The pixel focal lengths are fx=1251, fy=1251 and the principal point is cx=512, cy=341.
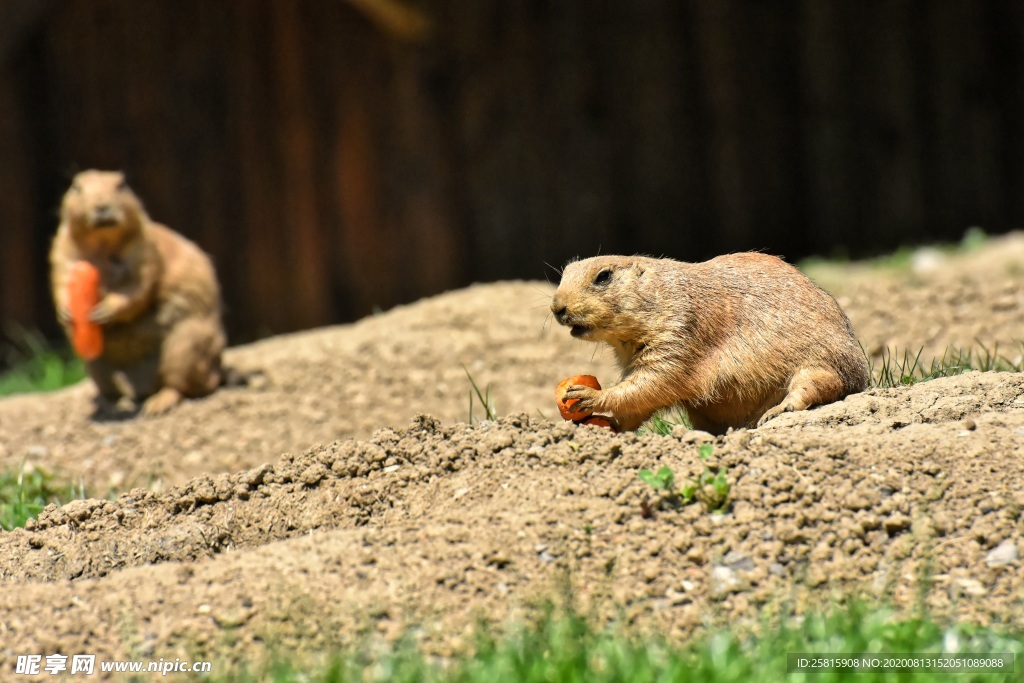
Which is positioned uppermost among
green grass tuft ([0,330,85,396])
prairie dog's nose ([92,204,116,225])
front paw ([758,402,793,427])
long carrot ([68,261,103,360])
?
prairie dog's nose ([92,204,116,225])

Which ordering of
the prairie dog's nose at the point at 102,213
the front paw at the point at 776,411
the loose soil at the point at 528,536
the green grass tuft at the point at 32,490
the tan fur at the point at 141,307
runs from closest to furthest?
the loose soil at the point at 528,536 → the front paw at the point at 776,411 → the green grass tuft at the point at 32,490 → the prairie dog's nose at the point at 102,213 → the tan fur at the point at 141,307

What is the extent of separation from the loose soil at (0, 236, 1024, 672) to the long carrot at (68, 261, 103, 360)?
364cm

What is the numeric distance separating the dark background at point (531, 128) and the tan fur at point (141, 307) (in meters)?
2.29

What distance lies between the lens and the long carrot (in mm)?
7375

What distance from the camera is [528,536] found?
3340mm

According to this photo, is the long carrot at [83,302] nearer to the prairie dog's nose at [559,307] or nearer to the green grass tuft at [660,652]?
the prairie dog's nose at [559,307]

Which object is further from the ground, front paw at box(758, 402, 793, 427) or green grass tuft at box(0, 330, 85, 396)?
front paw at box(758, 402, 793, 427)

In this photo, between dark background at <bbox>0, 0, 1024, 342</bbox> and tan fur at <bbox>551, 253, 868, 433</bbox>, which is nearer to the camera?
tan fur at <bbox>551, 253, 868, 433</bbox>

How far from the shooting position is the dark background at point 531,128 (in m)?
9.71

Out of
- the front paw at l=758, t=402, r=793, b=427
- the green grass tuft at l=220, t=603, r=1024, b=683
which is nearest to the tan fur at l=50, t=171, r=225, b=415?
the front paw at l=758, t=402, r=793, b=427

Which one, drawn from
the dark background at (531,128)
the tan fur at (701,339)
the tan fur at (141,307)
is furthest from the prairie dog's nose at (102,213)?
the tan fur at (701,339)

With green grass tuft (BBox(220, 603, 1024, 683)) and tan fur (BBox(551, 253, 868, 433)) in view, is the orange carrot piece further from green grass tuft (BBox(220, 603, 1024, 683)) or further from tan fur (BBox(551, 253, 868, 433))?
green grass tuft (BBox(220, 603, 1024, 683))

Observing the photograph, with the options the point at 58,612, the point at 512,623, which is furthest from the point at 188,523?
the point at 512,623

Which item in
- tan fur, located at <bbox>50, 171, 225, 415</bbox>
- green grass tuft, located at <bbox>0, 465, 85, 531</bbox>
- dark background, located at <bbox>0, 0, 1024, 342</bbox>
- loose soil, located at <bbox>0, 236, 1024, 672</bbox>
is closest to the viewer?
loose soil, located at <bbox>0, 236, 1024, 672</bbox>
